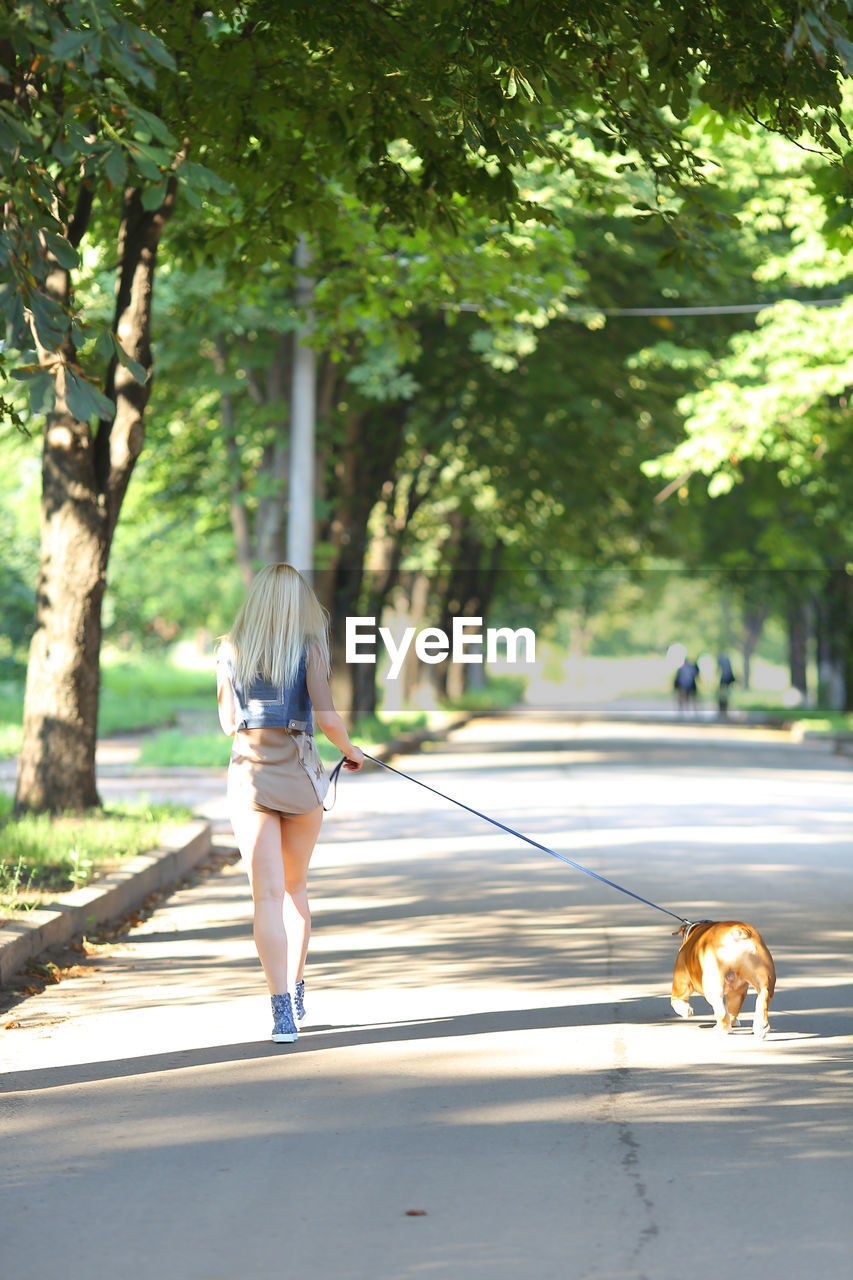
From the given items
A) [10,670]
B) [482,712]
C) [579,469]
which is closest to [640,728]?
[482,712]

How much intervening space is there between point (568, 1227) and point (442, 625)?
45787 millimetres

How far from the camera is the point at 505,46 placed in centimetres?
868

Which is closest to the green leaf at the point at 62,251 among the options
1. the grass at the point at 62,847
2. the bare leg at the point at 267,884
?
the bare leg at the point at 267,884

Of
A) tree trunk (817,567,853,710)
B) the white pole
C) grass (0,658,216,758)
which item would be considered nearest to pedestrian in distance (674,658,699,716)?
tree trunk (817,567,853,710)

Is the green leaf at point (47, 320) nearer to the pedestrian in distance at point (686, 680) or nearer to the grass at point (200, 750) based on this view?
the grass at point (200, 750)

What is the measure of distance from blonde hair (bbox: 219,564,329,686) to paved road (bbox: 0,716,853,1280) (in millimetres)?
1487

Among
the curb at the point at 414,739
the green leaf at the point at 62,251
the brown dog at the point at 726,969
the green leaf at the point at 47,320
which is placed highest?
the green leaf at the point at 62,251

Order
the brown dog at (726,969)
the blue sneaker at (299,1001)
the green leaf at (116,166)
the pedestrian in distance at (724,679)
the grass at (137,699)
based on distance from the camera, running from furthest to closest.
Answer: the pedestrian in distance at (724,679) < the grass at (137,699) < the blue sneaker at (299,1001) < the brown dog at (726,969) < the green leaf at (116,166)

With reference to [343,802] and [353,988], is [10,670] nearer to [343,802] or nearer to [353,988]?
[343,802]

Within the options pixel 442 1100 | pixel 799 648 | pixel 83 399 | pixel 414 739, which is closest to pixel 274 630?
pixel 83 399

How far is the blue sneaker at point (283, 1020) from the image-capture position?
6.92m

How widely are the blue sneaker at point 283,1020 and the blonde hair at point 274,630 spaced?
1.24m

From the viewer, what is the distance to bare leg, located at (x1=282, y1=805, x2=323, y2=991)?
7133 millimetres

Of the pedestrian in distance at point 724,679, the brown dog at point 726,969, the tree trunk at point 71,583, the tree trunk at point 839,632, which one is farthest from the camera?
the pedestrian in distance at point 724,679
